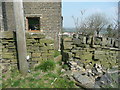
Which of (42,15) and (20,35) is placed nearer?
(20,35)

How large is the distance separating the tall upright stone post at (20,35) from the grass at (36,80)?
0.87ft

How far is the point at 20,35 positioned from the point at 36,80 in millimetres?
1486

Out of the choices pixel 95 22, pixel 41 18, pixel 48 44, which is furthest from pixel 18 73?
pixel 95 22

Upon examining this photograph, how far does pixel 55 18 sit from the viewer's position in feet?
22.3

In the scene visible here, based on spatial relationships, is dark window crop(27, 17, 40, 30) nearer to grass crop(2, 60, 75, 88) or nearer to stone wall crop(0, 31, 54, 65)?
stone wall crop(0, 31, 54, 65)

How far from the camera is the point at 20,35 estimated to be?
2.96 m

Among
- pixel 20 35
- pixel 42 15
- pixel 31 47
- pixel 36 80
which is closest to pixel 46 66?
pixel 36 80

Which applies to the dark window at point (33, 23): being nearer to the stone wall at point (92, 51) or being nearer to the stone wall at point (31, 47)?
the stone wall at point (31, 47)

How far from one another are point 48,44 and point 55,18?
3.82 m

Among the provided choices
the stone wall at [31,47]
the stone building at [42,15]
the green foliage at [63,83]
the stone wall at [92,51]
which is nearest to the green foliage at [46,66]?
the stone wall at [31,47]

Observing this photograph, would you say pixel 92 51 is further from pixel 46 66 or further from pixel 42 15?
pixel 42 15

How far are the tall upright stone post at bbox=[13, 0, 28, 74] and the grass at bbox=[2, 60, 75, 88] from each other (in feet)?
0.87

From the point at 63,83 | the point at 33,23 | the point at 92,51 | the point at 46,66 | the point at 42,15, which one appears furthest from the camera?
the point at 33,23

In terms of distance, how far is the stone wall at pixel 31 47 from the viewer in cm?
322
